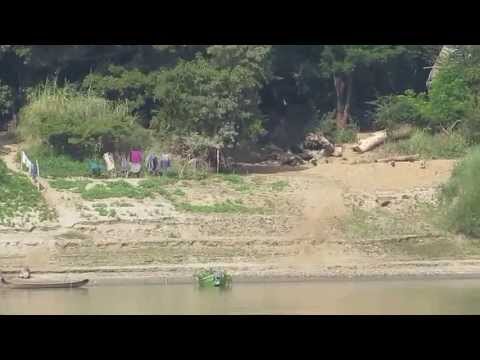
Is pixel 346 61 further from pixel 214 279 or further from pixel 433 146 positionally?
pixel 214 279

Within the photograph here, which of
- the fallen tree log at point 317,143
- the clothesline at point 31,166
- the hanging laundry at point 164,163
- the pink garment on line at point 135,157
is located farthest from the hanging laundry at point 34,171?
the fallen tree log at point 317,143

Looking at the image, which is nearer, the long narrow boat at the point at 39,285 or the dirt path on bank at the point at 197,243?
the long narrow boat at the point at 39,285

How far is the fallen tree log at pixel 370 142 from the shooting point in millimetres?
35469

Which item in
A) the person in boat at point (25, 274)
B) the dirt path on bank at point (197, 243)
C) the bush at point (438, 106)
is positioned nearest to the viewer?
the person in boat at point (25, 274)

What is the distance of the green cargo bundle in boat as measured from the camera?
23984 mm

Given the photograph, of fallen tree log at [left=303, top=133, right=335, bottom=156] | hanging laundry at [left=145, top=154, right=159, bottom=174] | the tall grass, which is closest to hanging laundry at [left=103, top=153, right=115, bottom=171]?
hanging laundry at [left=145, top=154, right=159, bottom=174]

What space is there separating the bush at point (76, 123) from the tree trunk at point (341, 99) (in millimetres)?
8906

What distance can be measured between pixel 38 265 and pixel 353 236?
7549 mm

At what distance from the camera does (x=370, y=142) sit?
35688mm

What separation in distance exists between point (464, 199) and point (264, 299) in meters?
7.64

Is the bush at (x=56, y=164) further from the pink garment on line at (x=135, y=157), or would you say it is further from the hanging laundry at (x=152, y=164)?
the hanging laundry at (x=152, y=164)

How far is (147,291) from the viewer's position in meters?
24.0

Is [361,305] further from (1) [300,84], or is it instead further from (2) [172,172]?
(1) [300,84]
